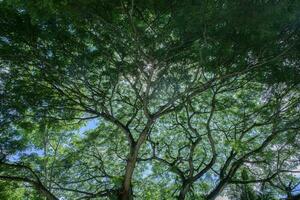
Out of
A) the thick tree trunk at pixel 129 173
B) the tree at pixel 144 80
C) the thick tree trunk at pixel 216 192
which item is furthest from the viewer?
the thick tree trunk at pixel 216 192

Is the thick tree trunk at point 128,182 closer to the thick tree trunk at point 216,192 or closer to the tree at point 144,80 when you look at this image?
the tree at point 144,80

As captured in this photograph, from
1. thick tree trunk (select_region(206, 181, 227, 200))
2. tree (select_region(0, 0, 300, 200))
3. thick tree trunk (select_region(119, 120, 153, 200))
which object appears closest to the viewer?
tree (select_region(0, 0, 300, 200))

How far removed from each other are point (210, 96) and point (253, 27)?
14.2 feet

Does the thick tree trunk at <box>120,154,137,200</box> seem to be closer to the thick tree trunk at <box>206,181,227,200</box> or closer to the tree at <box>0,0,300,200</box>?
the tree at <box>0,0,300,200</box>

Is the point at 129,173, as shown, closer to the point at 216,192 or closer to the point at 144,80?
the point at 144,80

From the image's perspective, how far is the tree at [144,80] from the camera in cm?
738

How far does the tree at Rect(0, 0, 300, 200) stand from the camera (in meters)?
7.38

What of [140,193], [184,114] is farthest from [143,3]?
[140,193]

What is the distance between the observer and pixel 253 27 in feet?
22.7

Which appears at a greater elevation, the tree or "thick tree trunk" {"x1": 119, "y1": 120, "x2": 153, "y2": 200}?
the tree

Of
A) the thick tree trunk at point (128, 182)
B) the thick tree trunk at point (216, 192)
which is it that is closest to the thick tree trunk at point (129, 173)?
the thick tree trunk at point (128, 182)

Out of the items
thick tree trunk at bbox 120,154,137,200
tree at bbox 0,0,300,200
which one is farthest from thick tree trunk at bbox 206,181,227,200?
thick tree trunk at bbox 120,154,137,200

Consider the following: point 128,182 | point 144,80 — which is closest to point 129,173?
point 128,182

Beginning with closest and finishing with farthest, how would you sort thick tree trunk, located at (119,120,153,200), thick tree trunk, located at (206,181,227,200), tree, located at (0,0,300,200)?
1. tree, located at (0,0,300,200)
2. thick tree trunk, located at (119,120,153,200)
3. thick tree trunk, located at (206,181,227,200)
